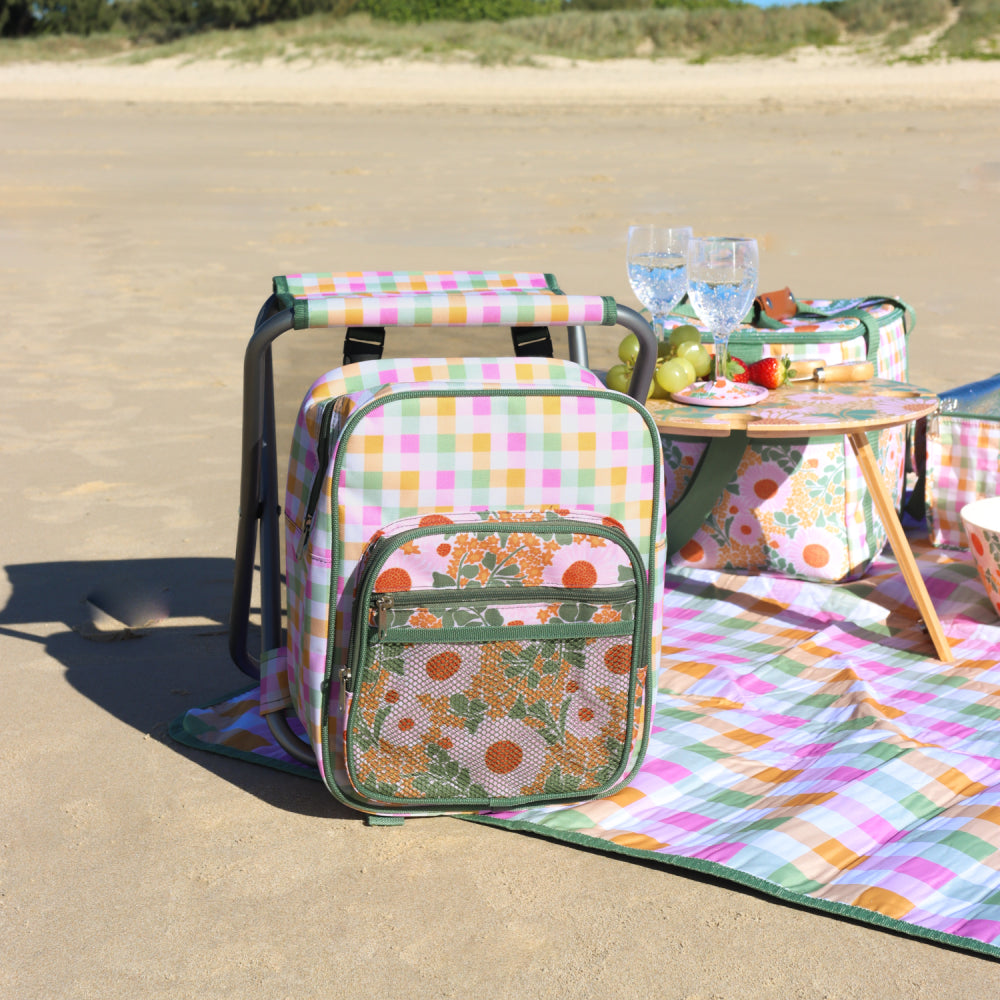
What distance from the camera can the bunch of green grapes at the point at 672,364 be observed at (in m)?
2.98

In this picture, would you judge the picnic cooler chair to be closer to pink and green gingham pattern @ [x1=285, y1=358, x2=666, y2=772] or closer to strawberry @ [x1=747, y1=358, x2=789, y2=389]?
pink and green gingham pattern @ [x1=285, y1=358, x2=666, y2=772]

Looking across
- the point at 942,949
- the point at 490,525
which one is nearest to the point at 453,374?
the point at 490,525

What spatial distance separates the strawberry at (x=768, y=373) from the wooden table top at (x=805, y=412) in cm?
2

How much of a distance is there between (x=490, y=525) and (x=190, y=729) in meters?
0.93

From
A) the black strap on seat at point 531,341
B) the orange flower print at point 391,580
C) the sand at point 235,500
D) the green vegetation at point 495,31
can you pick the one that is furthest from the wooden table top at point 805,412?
the green vegetation at point 495,31

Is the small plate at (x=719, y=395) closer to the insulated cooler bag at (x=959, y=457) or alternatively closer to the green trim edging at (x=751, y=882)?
the insulated cooler bag at (x=959, y=457)

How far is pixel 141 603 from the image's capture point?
3.32m

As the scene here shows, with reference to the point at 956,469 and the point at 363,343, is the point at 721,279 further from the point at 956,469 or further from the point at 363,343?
the point at 956,469

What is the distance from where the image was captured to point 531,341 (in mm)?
2555

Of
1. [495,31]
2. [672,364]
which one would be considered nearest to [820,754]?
[672,364]

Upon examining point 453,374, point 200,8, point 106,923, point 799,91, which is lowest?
point 106,923

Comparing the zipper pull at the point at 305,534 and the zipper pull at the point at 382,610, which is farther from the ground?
the zipper pull at the point at 305,534

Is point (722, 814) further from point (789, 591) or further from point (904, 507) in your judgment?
point (904, 507)

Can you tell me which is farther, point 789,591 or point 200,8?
point 200,8
